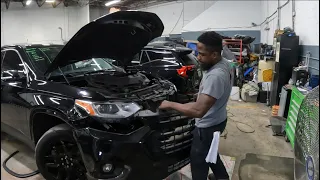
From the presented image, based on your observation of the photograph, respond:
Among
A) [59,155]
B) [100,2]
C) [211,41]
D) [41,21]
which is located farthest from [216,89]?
[41,21]

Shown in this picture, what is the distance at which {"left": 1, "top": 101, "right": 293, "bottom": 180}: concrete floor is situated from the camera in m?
2.84

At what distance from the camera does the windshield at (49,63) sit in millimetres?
2680

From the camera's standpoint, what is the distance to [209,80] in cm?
184

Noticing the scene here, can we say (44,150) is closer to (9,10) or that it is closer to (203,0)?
(203,0)

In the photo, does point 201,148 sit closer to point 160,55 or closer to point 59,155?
point 59,155

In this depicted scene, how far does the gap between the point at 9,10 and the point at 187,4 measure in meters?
10.8

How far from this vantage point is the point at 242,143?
3816 mm

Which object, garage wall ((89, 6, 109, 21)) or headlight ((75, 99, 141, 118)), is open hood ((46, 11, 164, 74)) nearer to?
headlight ((75, 99, 141, 118))

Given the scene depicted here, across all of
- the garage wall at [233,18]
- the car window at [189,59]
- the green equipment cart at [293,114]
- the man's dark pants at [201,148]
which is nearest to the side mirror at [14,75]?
the man's dark pants at [201,148]

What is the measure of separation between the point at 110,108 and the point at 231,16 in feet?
34.4

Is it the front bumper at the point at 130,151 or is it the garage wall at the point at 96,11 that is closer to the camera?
the front bumper at the point at 130,151

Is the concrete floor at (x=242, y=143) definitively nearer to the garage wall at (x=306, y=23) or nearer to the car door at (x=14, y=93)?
the car door at (x=14, y=93)

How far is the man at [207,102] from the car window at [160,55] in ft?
9.05

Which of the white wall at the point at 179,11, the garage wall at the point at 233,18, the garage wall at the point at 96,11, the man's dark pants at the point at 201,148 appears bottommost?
the man's dark pants at the point at 201,148
